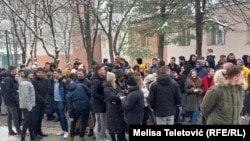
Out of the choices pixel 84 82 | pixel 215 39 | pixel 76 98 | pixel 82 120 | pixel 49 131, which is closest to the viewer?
pixel 76 98

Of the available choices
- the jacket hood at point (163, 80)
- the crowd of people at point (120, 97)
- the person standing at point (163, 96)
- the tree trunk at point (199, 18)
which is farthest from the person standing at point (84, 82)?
the tree trunk at point (199, 18)

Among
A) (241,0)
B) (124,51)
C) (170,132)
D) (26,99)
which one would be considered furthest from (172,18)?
(170,132)

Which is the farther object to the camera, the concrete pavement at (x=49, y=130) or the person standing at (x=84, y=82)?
the concrete pavement at (x=49, y=130)

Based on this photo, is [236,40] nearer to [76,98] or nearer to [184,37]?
[184,37]

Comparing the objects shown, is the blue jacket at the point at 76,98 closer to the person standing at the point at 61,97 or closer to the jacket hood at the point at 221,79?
the person standing at the point at 61,97

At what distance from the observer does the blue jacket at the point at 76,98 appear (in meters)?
8.45

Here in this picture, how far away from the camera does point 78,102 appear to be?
8445mm

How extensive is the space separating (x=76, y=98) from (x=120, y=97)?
4.06ft

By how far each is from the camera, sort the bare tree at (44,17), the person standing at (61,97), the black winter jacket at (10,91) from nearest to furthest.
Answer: the person standing at (61,97) → the black winter jacket at (10,91) → the bare tree at (44,17)

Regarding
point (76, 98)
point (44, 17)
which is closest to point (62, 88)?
point (76, 98)

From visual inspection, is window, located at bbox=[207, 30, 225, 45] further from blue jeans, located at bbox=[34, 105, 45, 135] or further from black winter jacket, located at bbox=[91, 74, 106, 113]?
black winter jacket, located at bbox=[91, 74, 106, 113]

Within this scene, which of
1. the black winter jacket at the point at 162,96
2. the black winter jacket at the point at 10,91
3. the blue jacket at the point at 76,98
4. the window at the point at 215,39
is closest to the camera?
the black winter jacket at the point at 162,96

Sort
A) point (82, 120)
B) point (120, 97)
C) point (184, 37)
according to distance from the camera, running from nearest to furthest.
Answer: point (120, 97) → point (82, 120) → point (184, 37)

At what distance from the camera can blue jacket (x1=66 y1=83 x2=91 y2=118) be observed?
8.45m
